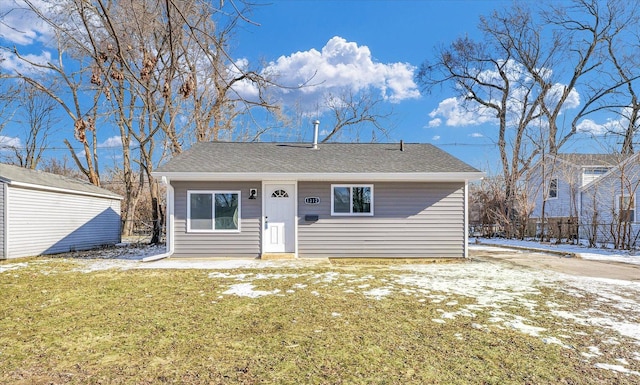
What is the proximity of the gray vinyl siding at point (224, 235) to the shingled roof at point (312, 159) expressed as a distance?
49cm

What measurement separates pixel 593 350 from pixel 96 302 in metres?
6.02

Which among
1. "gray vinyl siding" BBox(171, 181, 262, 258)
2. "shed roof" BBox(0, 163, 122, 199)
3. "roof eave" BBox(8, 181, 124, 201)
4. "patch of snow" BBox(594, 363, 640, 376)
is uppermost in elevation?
"shed roof" BBox(0, 163, 122, 199)

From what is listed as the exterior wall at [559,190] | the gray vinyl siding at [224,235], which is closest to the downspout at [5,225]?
the gray vinyl siding at [224,235]

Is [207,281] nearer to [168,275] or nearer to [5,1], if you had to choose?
[168,275]

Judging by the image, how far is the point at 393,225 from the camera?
943 cm

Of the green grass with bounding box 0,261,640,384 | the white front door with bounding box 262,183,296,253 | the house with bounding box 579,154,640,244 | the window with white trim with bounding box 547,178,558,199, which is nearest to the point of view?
the green grass with bounding box 0,261,640,384

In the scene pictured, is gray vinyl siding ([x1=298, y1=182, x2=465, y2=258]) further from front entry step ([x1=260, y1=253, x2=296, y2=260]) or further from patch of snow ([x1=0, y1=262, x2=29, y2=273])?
patch of snow ([x1=0, y1=262, x2=29, y2=273])

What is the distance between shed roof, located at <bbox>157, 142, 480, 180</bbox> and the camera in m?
9.16

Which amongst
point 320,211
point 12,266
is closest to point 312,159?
point 320,211

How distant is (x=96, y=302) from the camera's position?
4973 millimetres

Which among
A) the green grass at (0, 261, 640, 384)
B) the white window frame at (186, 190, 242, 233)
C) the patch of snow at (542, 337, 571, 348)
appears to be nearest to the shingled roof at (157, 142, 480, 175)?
the white window frame at (186, 190, 242, 233)

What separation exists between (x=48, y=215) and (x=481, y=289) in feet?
41.7

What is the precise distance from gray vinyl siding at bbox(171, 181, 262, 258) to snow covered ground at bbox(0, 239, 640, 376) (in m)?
0.43

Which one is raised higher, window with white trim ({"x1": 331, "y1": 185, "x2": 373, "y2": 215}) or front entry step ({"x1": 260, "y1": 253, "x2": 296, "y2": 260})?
window with white trim ({"x1": 331, "y1": 185, "x2": 373, "y2": 215})
